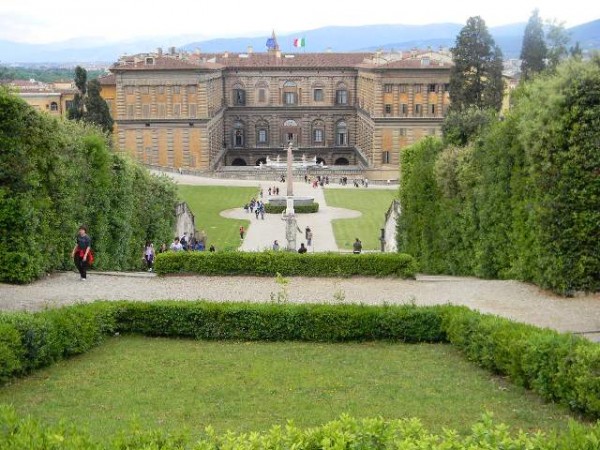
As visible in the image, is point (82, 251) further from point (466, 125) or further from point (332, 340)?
point (466, 125)

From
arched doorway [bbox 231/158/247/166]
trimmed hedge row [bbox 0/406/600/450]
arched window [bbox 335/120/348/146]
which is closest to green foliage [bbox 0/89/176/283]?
trimmed hedge row [bbox 0/406/600/450]

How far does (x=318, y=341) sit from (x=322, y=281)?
5.38 metres

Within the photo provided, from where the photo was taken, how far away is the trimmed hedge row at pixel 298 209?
46.8m

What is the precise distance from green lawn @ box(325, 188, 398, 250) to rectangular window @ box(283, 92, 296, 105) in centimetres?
2529

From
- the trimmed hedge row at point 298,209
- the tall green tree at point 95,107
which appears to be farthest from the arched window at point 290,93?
the trimmed hedge row at point 298,209

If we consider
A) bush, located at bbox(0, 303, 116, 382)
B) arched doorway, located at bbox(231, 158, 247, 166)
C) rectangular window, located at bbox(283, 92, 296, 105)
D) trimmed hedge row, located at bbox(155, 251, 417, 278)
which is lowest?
arched doorway, located at bbox(231, 158, 247, 166)

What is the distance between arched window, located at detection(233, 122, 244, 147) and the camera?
80938mm

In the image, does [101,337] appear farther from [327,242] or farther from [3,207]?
[327,242]

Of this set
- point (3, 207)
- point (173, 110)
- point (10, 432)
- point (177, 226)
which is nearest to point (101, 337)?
point (3, 207)

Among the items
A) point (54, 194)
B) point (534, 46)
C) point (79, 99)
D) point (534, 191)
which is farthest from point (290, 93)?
point (534, 191)

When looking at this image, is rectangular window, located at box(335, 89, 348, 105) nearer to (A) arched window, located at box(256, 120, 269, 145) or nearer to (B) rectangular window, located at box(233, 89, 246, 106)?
(A) arched window, located at box(256, 120, 269, 145)

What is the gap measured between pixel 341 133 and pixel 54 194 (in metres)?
63.7

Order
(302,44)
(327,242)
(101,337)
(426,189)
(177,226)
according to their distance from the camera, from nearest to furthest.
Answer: (101,337)
(426,189)
(177,226)
(327,242)
(302,44)

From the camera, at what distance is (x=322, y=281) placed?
61.7 ft
